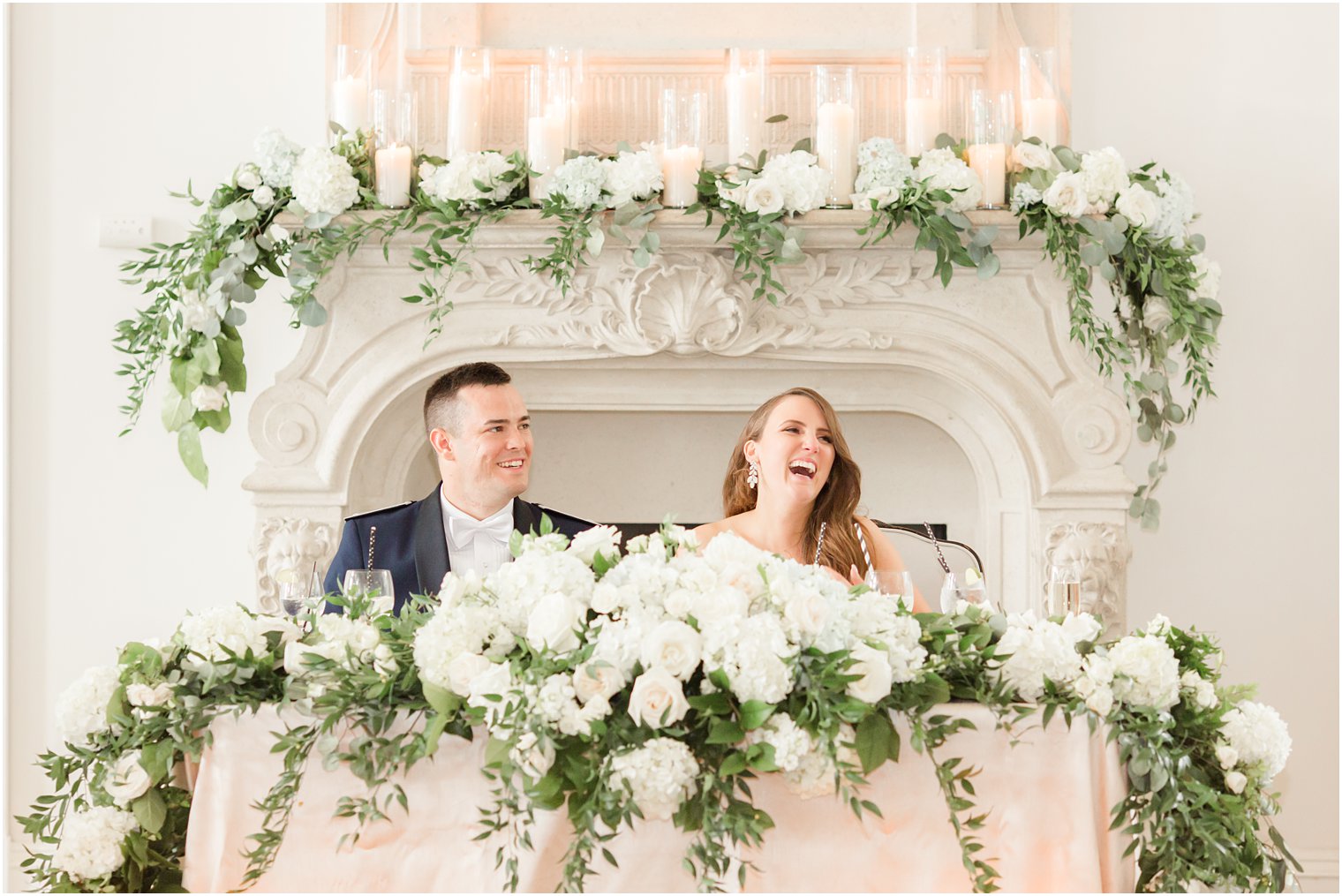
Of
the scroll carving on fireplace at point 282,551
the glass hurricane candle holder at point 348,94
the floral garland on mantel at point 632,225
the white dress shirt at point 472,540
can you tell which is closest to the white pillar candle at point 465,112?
the floral garland on mantel at point 632,225

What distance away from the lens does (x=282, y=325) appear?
383cm

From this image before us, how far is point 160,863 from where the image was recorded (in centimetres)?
179

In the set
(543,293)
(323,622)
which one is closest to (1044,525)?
(543,293)

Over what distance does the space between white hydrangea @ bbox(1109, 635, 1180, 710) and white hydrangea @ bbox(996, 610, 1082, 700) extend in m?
0.06

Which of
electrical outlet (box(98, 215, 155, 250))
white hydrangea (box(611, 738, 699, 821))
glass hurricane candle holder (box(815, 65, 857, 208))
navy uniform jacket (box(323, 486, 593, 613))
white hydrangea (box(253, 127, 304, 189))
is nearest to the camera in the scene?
white hydrangea (box(611, 738, 699, 821))

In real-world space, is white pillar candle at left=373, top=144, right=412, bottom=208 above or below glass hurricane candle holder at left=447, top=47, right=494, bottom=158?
below

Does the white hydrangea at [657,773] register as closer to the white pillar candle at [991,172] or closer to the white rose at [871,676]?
the white rose at [871,676]

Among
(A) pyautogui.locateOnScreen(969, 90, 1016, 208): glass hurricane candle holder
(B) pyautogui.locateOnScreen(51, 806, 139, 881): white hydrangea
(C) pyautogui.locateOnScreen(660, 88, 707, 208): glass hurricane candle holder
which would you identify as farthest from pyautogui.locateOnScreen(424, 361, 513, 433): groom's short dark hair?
(B) pyautogui.locateOnScreen(51, 806, 139, 881): white hydrangea

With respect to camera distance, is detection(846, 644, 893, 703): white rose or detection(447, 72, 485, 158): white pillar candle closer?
detection(846, 644, 893, 703): white rose

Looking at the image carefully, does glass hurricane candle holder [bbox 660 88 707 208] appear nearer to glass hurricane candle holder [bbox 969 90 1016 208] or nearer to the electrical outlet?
glass hurricane candle holder [bbox 969 90 1016 208]

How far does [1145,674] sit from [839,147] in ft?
6.71

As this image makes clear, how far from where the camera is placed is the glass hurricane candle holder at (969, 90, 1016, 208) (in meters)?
3.30

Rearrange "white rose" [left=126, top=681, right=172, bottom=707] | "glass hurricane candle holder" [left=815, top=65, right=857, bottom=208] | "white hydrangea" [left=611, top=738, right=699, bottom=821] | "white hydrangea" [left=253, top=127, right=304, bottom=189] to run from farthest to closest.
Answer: "glass hurricane candle holder" [left=815, top=65, right=857, bottom=208] → "white hydrangea" [left=253, top=127, right=304, bottom=189] → "white rose" [left=126, top=681, right=172, bottom=707] → "white hydrangea" [left=611, top=738, right=699, bottom=821]

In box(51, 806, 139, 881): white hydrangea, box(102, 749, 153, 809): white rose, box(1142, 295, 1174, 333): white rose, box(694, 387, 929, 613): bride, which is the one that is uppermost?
box(1142, 295, 1174, 333): white rose
